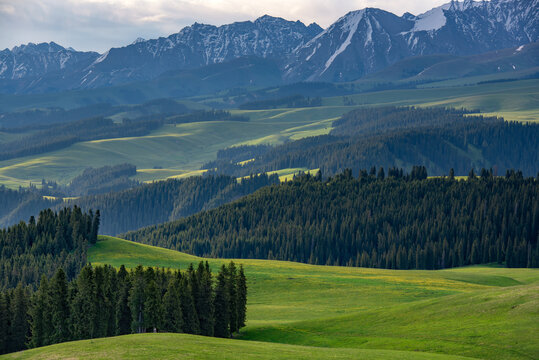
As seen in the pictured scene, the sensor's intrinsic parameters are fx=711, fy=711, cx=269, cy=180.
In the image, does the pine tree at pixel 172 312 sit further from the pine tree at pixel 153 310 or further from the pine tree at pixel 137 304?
the pine tree at pixel 137 304

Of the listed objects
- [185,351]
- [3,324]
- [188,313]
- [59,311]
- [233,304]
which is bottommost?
[3,324]

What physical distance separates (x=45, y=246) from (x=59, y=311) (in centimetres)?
7032

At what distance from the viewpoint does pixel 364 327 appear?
83812mm

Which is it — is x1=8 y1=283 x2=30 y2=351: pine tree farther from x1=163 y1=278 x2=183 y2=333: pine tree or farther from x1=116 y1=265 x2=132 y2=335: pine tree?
x1=163 y1=278 x2=183 y2=333: pine tree

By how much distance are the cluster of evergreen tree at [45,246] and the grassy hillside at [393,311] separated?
6714 millimetres

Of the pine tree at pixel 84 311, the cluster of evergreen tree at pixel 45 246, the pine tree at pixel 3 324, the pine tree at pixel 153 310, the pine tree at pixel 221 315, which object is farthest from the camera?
the cluster of evergreen tree at pixel 45 246

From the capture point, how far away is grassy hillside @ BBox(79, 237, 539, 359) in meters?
68.9

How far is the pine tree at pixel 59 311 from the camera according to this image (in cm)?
8325

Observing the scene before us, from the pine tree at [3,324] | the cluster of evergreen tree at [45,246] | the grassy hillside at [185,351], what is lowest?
the pine tree at [3,324]

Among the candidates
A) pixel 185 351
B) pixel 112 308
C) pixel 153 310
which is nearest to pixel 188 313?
pixel 153 310

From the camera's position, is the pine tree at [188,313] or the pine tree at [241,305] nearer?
the pine tree at [188,313]

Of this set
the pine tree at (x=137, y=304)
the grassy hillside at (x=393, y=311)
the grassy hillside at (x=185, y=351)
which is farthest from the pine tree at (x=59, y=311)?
the grassy hillside at (x=393, y=311)

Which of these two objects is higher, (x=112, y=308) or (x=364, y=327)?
(x=364, y=327)

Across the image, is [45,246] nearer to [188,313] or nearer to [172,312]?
[188,313]
